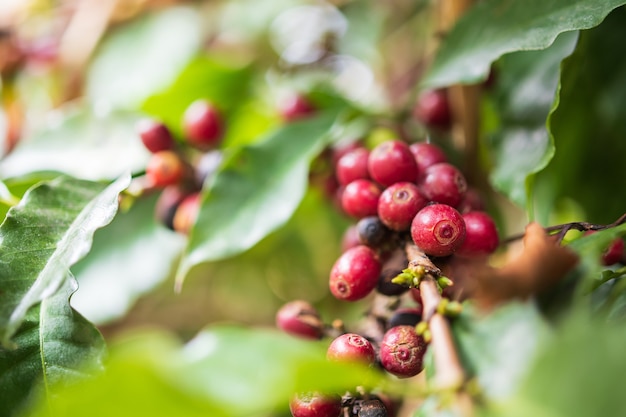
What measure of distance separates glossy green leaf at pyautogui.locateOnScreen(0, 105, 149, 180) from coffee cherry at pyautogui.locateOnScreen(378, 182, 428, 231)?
1.78 ft

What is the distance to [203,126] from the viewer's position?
1038mm

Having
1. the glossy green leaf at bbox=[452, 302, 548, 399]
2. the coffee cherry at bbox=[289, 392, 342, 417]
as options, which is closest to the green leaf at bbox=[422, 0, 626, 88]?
the glossy green leaf at bbox=[452, 302, 548, 399]

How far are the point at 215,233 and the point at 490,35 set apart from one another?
49 centimetres

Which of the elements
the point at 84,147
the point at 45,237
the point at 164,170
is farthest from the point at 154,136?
the point at 45,237

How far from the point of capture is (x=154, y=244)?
1079mm

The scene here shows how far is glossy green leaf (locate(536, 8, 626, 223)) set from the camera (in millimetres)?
903

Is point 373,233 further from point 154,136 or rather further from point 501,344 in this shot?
point 154,136

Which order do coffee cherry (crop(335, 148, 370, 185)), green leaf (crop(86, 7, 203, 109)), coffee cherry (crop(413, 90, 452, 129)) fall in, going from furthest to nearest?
green leaf (crop(86, 7, 203, 109)), coffee cherry (crop(413, 90, 452, 129)), coffee cherry (crop(335, 148, 370, 185))

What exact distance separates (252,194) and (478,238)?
359mm

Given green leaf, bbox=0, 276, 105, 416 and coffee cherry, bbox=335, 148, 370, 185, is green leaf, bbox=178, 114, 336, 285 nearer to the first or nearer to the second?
coffee cherry, bbox=335, 148, 370, 185

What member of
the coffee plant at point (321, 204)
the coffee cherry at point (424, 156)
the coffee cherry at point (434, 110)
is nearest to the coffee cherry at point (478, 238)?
the coffee plant at point (321, 204)

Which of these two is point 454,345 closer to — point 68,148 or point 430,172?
point 430,172

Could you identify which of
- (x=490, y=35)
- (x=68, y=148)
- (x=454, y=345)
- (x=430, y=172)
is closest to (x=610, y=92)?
(x=490, y=35)

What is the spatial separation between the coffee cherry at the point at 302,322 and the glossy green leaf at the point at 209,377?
0.27 meters
